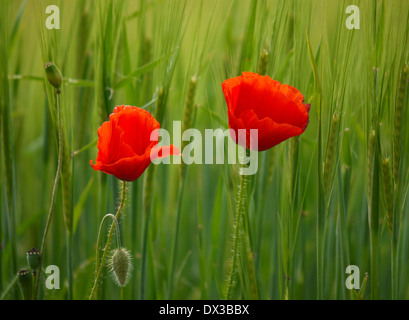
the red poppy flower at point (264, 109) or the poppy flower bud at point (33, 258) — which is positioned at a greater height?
the red poppy flower at point (264, 109)

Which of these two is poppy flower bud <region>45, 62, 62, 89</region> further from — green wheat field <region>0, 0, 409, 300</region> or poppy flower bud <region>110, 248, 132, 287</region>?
poppy flower bud <region>110, 248, 132, 287</region>

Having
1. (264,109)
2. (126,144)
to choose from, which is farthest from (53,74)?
(264,109)

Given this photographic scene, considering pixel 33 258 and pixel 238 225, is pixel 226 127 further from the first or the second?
pixel 33 258

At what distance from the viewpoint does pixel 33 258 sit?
0.53 m

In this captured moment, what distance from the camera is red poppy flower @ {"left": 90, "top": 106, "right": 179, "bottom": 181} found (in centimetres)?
50

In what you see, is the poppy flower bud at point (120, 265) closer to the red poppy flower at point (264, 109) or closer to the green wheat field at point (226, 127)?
the green wheat field at point (226, 127)

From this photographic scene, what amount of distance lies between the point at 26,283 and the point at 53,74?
0.21 m

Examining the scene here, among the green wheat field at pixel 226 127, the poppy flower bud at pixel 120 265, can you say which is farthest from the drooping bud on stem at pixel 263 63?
the poppy flower bud at pixel 120 265

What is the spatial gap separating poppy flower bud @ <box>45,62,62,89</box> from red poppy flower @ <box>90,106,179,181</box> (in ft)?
0.22

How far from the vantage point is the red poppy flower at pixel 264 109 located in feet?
1.64

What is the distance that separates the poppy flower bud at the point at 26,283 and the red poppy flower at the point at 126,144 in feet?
0.46

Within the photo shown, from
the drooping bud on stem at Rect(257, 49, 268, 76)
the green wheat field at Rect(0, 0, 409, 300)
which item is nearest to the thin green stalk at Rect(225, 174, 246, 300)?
the green wheat field at Rect(0, 0, 409, 300)
